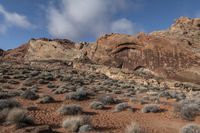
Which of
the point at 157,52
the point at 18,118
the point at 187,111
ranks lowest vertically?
the point at 18,118

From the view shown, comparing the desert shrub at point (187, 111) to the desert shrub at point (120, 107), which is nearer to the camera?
the desert shrub at point (187, 111)

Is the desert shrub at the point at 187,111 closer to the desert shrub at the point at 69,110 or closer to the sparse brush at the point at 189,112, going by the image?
the sparse brush at the point at 189,112

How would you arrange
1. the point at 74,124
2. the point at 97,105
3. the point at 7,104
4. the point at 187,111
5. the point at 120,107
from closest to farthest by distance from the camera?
the point at 74,124, the point at 7,104, the point at 187,111, the point at 120,107, the point at 97,105

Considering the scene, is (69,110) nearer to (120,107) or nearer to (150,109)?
(120,107)

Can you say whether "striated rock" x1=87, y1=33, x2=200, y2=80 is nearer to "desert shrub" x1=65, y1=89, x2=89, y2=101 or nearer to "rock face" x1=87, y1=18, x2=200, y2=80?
"rock face" x1=87, y1=18, x2=200, y2=80

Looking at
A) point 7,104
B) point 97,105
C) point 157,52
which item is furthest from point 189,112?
point 157,52

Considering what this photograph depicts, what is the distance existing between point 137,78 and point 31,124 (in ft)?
68.0

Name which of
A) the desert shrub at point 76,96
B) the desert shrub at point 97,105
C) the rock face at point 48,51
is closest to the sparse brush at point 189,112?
the desert shrub at point 97,105

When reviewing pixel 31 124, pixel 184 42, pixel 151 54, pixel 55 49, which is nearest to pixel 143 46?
pixel 151 54

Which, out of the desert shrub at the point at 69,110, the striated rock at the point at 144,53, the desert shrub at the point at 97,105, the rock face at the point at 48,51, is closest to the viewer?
the desert shrub at the point at 69,110

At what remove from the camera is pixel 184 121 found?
16656 mm

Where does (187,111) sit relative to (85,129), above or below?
above

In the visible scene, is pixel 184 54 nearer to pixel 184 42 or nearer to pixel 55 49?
pixel 184 42

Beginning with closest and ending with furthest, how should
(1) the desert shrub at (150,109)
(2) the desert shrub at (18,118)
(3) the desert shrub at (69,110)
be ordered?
(2) the desert shrub at (18,118) → (3) the desert shrub at (69,110) → (1) the desert shrub at (150,109)
